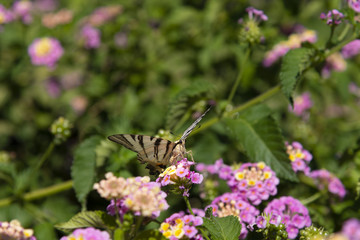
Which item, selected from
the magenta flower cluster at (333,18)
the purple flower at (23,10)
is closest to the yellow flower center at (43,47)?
the purple flower at (23,10)

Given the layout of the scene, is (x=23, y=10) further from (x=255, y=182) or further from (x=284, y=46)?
(x=255, y=182)

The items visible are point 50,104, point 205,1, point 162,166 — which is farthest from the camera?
point 50,104

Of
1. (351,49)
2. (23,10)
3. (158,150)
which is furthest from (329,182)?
(23,10)

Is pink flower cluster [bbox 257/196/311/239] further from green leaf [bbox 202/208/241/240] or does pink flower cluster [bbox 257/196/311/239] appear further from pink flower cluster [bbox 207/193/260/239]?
green leaf [bbox 202/208/241/240]

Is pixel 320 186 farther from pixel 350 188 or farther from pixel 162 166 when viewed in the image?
pixel 162 166

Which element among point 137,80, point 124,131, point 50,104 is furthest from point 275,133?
point 50,104

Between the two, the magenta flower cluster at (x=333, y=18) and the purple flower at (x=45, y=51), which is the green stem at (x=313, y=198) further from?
the purple flower at (x=45, y=51)

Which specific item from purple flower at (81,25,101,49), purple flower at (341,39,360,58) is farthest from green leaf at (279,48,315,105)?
purple flower at (81,25,101,49)
